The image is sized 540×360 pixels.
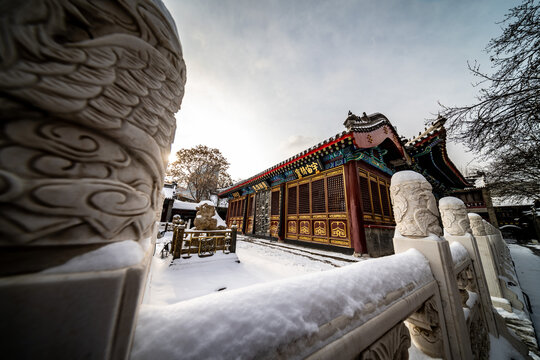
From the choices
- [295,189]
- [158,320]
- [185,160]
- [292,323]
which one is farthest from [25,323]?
[185,160]

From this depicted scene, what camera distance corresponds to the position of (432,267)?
5.37 ft

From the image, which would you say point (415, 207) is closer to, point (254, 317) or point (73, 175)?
point (254, 317)

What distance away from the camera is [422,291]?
1404 millimetres

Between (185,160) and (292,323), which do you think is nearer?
(292,323)

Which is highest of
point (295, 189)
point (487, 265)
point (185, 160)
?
point (185, 160)

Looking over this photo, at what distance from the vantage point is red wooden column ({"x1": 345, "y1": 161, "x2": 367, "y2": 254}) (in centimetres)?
485

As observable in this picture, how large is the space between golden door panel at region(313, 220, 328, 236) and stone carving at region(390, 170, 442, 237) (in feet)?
13.2

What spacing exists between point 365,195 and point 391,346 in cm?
512

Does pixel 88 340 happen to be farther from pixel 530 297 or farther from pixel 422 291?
pixel 530 297

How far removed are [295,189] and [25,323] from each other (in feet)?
23.0

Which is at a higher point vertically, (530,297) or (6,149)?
(6,149)

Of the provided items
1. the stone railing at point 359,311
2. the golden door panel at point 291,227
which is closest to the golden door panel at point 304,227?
the golden door panel at point 291,227

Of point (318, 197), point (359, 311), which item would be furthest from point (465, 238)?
point (318, 197)

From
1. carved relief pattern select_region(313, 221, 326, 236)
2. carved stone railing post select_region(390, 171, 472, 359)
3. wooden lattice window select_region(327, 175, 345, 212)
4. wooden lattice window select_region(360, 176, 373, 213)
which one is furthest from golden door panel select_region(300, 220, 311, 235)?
carved stone railing post select_region(390, 171, 472, 359)
